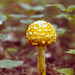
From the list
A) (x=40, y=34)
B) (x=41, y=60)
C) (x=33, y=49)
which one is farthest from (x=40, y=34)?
(x=33, y=49)

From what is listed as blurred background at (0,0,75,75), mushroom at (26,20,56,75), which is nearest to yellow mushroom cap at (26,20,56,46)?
mushroom at (26,20,56,75)

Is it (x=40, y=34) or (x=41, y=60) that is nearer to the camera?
(x=40, y=34)

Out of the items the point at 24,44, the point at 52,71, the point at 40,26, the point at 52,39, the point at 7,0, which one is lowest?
the point at 52,71

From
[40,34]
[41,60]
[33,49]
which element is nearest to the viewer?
[40,34]

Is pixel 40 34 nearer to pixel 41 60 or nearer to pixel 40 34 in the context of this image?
pixel 40 34

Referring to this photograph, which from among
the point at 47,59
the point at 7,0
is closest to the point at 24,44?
the point at 47,59

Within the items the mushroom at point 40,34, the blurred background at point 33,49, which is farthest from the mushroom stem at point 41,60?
the blurred background at point 33,49

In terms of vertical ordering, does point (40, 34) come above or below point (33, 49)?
above

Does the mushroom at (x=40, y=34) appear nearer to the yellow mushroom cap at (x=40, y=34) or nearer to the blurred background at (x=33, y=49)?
the yellow mushroom cap at (x=40, y=34)

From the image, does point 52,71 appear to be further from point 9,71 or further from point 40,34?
point 40,34

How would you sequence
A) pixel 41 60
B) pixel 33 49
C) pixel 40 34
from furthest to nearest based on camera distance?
pixel 33 49 → pixel 41 60 → pixel 40 34

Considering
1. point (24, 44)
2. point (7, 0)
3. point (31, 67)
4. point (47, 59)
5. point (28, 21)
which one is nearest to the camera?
point (28, 21)
